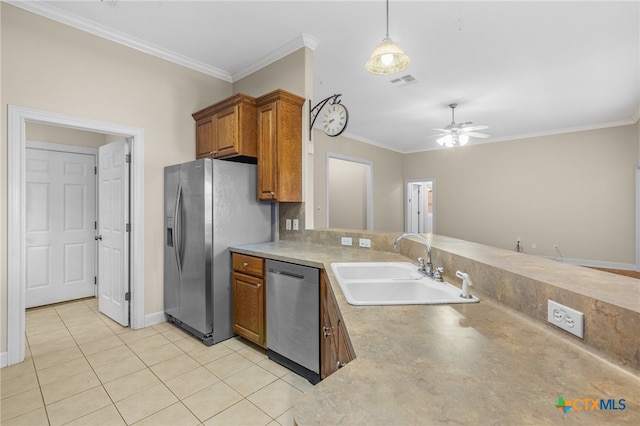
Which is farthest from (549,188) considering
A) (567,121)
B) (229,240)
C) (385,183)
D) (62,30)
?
(62,30)

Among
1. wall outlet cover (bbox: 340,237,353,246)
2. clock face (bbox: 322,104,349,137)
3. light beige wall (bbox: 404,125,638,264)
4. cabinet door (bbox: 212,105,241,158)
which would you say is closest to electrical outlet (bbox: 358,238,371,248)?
wall outlet cover (bbox: 340,237,353,246)

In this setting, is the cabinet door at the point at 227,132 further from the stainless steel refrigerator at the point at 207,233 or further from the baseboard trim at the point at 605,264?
the baseboard trim at the point at 605,264

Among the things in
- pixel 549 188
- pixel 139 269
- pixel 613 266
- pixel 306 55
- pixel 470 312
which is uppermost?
pixel 306 55

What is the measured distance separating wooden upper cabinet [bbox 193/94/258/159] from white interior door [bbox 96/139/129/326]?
90cm

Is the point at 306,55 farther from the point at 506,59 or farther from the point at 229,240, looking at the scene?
the point at 506,59

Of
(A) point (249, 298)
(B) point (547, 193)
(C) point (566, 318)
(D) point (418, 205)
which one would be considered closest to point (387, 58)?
(C) point (566, 318)

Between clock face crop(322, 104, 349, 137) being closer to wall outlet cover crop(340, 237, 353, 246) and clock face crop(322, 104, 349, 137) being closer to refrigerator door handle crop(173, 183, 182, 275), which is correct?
wall outlet cover crop(340, 237, 353, 246)

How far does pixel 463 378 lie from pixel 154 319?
325 cm

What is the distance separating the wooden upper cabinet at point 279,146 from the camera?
2.82 metres

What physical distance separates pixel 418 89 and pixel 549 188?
4.19 meters

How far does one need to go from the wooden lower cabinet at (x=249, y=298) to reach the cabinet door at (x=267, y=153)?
661mm

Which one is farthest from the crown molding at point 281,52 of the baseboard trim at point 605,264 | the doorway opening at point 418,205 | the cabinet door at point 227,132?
the baseboard trim at point 605,264

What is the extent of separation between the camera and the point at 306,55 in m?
2.96

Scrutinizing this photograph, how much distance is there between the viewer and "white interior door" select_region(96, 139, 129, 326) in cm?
305
